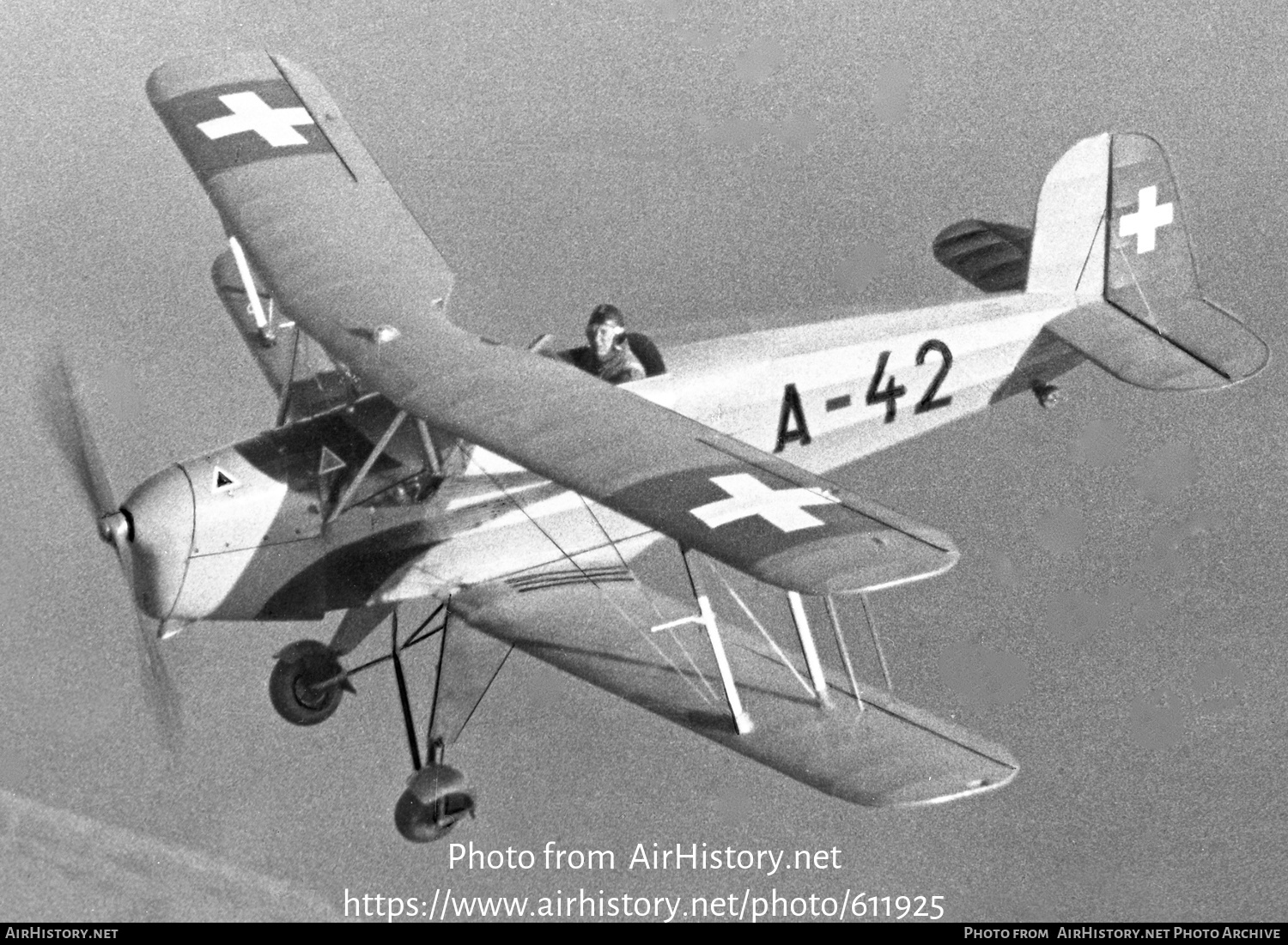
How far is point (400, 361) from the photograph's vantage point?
14.3 metres

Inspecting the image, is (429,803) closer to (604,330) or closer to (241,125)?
(604,330)

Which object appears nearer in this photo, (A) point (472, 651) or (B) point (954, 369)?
(A) point (472, 651)

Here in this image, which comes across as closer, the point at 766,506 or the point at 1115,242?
the point at 766,506

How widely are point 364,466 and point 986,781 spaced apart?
4.25m

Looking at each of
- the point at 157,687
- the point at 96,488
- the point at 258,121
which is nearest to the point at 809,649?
the point at 157,687

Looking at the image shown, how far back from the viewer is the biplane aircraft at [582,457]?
13398mm

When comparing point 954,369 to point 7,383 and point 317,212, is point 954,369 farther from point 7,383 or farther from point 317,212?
point 7,383

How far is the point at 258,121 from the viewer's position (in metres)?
17.4

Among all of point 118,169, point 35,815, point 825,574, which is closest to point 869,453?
point 825,574

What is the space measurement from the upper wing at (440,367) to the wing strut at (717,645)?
606 mm

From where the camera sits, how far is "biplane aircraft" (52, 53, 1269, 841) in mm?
13398

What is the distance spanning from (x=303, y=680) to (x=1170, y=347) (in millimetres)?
6527

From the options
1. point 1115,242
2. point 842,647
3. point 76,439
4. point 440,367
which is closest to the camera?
point 842,647

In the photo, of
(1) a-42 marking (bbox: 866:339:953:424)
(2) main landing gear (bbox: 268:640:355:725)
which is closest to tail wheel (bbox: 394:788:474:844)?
(2) main landing gear (bbox: 268:640:355:725)
